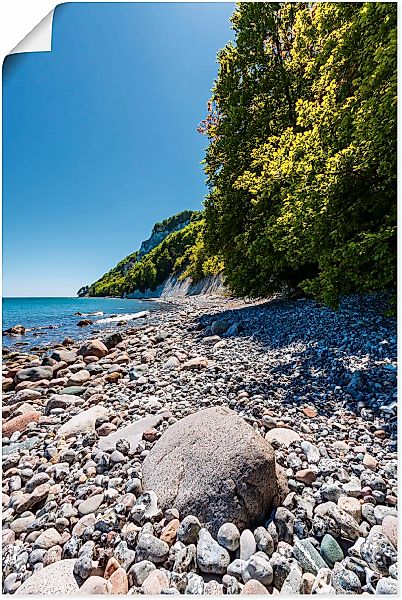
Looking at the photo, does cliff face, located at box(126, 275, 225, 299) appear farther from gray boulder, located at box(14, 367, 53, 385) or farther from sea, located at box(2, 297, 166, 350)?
gray boulder, located at box(14, 367, 53, 385)

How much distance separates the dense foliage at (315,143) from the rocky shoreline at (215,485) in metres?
1.59

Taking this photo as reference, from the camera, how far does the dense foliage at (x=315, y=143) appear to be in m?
3.51

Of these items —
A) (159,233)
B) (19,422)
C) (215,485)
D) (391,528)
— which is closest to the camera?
(391,528)

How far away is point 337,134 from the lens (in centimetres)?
423

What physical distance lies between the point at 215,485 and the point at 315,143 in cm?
482

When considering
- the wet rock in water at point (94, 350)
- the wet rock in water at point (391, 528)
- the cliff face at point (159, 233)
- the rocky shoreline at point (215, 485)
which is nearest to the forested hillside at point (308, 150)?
the rocky shoreline at point (215, 485)

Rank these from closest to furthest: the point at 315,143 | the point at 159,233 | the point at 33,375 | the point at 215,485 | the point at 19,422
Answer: the point at 215,485, the point at 19,422, the point at 315,143, the point at 33,375, the point at 159,233

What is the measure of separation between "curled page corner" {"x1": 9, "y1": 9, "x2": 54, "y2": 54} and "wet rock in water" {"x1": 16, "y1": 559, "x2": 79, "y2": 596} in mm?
2773

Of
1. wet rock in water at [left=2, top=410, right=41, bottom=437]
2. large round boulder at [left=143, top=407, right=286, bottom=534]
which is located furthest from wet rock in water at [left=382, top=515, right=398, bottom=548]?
wet rock in water at [left=2, top=410, right=41, bottom=437]

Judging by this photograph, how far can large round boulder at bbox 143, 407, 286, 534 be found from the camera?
64.7 inches

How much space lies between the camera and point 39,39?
1.72 m

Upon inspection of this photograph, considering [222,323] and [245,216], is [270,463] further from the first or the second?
[245,216]

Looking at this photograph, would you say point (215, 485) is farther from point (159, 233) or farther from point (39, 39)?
point (159, 233)

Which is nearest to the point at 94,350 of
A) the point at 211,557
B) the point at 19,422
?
the point at 19,422
